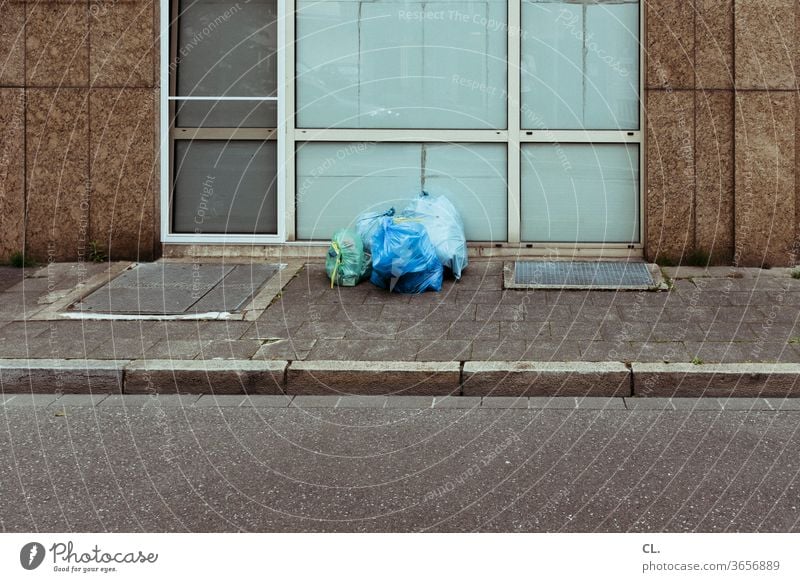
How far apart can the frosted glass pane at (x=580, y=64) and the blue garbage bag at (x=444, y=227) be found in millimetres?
1297

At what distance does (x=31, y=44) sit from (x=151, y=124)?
146cm

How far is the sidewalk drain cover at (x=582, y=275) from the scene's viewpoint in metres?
7.97

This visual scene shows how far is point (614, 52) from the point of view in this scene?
29.9 feet

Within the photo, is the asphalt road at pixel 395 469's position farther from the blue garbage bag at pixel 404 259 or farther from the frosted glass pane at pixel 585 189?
the frosted glass pane at pixel 585 189

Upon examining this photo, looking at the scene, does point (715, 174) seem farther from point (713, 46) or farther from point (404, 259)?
point (404, 259)

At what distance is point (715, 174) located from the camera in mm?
8805

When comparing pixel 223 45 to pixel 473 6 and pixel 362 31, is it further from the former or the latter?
pixel 473 6

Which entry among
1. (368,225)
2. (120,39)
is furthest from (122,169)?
(368,225)

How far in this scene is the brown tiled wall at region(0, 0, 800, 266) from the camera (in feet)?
28.6

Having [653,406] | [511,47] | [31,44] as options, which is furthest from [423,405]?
[31,44]

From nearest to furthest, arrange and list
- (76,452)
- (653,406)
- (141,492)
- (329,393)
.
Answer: (141,492) → (76,452) → (653,406) → (329,393)

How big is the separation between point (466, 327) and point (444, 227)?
5.77 feet

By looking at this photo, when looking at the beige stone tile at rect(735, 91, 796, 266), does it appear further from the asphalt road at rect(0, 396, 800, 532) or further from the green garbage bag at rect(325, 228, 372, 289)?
the asphalt road at rect(0, 396, 800, 532)

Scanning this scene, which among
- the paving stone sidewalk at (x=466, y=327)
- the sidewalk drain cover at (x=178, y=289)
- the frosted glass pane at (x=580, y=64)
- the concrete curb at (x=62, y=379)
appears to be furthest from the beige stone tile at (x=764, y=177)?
the concrete curb at (x=62, y=379)
